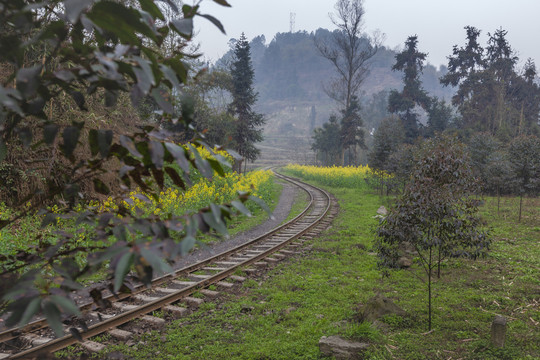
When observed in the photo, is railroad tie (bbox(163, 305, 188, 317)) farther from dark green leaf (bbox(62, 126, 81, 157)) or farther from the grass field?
dark green leaf (bbox(62, 126, 81, 157))

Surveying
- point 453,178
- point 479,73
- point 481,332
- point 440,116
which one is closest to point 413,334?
point 481,332

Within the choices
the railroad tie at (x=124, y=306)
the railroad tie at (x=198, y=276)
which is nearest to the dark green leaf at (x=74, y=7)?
the railroad tie at (x=124, y=306)

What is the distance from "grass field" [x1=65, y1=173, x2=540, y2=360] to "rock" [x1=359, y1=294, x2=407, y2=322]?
134 millimetres

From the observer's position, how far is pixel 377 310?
5793 mm

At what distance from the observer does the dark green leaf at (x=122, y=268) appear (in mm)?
943

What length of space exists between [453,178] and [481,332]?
95.9 inches

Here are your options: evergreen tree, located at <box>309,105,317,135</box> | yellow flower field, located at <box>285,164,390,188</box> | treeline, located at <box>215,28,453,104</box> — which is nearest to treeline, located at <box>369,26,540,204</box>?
yellow flower field, located at <box>285,164,390,188</box>

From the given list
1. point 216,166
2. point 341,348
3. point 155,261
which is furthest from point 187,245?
point 341,348

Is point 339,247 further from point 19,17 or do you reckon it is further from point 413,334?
point 19,17

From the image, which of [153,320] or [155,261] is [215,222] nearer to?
[155,261]

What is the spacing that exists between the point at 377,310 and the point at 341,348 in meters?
1.40

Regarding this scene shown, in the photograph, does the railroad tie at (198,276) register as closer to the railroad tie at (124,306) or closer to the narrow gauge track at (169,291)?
the narrow gauge track at (169,291)

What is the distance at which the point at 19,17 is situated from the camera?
3.46 ft

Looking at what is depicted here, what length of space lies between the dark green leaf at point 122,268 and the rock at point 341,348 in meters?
4.33
